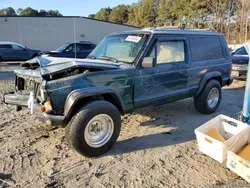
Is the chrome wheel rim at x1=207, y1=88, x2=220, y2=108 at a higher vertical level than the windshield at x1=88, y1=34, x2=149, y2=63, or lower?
lower

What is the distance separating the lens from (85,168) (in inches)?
122

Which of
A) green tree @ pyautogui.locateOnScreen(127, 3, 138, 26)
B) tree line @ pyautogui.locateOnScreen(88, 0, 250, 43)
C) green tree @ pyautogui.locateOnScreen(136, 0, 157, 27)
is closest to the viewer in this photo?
tree line @ pyautogui.locateOnScreen(88, 0, 250, 43)

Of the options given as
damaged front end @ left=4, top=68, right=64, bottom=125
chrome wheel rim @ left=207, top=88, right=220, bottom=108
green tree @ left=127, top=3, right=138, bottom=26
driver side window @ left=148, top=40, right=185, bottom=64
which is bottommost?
chrome wheel rim @ left=207, top=88, right=220, bottom=108

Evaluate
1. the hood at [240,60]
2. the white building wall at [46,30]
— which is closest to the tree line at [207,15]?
the white building wall at [46,30]

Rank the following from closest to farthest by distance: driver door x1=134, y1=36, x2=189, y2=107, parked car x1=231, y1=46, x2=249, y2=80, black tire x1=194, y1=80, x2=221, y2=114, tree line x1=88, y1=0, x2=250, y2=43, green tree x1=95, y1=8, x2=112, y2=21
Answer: driver door x1=134, y1=36, x2=189, y2=107
black tire x1=194, y1=80, x2=221, y2=114
parked car x1=231, y1=46, x2=249, y2=80
tree line x1=88, y1=0, x2=250, y2=43
green tree x1=95, y1=8, x2=112, y2=21

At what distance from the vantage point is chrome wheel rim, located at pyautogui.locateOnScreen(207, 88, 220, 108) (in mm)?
5383

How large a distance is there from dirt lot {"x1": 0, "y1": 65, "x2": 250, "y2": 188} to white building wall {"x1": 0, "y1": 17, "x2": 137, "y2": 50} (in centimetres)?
2027

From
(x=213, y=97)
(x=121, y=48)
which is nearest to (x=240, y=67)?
(x=213, y=97)

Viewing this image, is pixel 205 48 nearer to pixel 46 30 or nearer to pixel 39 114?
pixel 39 114

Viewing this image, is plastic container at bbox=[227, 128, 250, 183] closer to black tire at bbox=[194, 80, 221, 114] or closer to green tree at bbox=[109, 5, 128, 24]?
black tire at bbox=[194, 80, 221, 114]

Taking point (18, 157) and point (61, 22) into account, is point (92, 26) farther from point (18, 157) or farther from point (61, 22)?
point (18, 157)

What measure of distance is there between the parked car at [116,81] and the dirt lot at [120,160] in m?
0.35

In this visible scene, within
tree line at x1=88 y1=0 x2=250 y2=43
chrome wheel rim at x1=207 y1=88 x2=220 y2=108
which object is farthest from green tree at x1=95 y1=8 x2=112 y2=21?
chrome wheel rim at x1=207 y1=88 x2=220 y2=108

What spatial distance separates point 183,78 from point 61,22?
71.4 ft
